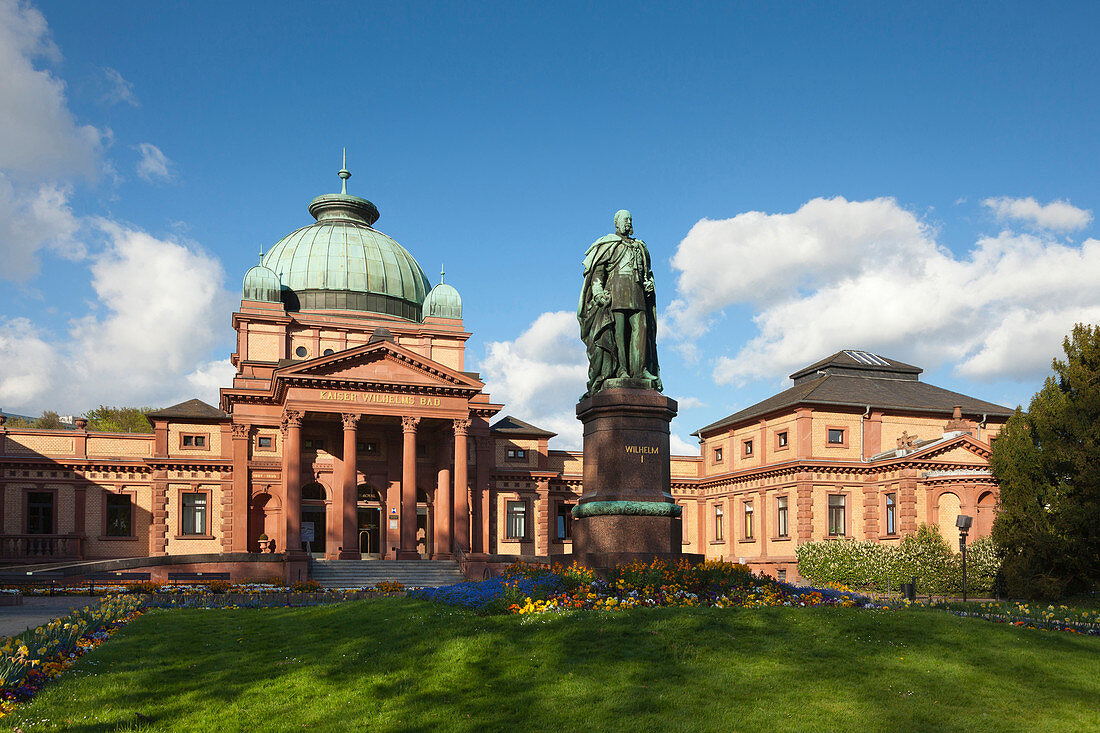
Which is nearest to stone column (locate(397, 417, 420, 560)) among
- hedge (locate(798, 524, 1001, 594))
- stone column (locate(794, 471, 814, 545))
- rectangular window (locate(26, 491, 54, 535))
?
rectangular window (locate(26, 491, 54, 535))

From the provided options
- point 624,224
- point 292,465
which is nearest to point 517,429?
point 292,465

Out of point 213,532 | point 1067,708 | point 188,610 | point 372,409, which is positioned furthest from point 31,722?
point 213,532

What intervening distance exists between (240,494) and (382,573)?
1246 cm

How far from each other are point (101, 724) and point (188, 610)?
45.3 ft

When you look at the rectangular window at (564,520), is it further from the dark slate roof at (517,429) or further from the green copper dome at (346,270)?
the green copper dome at (346,270)

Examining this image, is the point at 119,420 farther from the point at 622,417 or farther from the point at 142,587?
the point at 622,417

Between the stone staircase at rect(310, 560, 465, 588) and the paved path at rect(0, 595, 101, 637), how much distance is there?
1065cm

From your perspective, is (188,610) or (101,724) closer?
(101,724)

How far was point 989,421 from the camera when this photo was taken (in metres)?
54.5

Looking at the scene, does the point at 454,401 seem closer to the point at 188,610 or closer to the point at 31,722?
the point at 188,610

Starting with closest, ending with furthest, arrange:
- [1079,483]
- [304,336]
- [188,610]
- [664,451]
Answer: [664,451] < [188,610] < [1079,483] < [304,336]

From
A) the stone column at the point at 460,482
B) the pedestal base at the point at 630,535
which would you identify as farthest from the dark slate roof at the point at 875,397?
the pedestal base at the point at 630,535

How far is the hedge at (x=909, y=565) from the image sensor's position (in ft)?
130

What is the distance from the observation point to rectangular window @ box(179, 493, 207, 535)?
5191 centimetres
